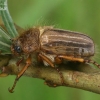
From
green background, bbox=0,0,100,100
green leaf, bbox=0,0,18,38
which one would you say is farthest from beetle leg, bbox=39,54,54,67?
green background, bbox=0,0,100,100

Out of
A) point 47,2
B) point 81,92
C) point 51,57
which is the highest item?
point 47,2

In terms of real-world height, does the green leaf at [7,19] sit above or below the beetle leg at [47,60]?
above

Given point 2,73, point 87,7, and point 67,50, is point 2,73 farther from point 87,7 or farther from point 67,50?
point 87,7

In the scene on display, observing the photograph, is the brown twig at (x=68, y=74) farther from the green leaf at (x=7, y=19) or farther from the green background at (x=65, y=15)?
the green background at (x=65, y=15)

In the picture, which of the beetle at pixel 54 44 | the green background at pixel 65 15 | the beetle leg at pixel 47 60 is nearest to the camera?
the beetle leg at pixel 47 60

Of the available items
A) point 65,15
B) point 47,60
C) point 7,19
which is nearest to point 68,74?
point 47,60

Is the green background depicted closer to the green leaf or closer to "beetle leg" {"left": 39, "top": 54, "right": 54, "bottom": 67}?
"beetle leg" {"left": 39, "top": 54, "right": 54, "bottom": 67}

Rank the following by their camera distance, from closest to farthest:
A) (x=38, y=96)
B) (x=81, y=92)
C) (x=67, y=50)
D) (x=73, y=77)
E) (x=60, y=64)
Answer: (x=73, y=77), (x=60, y=64), (x=67, y=50), (x=38, y=96), (x=81, y=92)

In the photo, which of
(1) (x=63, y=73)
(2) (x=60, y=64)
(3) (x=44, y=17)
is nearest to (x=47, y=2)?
(3) (x=44, y=17)

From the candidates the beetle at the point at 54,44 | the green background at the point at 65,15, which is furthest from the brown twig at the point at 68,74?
the green background at the point at 65,15
